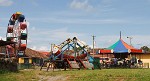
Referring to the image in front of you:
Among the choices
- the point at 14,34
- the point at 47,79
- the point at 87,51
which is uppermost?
the point at 14,34

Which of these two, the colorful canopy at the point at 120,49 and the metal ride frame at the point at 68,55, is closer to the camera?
the metal ride frame at the point at 68,55

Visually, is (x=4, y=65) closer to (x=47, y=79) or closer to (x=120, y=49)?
(x=47, y=79)

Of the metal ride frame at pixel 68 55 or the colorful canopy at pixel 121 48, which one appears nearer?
the metal ride frame at pixel 68 55

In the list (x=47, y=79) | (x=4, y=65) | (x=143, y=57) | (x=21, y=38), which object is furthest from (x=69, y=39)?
(x=143, y=57)

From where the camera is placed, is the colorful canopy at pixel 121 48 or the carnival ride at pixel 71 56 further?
the colorful canopy at pixel 121 48

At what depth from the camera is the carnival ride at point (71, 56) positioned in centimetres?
2963

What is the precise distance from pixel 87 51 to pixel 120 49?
684 centimetres

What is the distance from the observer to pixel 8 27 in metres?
50.8

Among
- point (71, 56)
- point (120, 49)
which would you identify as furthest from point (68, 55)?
point (120, 49)

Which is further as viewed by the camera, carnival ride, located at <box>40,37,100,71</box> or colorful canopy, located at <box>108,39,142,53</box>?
colorful canopy, located at <box>108,39,142,53</box>

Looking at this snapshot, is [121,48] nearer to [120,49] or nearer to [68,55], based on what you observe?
[120,49]

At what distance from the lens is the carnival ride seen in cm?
2963

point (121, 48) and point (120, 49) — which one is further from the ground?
point (121, 48)

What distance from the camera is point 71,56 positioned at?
103 ft
